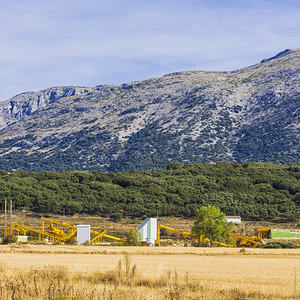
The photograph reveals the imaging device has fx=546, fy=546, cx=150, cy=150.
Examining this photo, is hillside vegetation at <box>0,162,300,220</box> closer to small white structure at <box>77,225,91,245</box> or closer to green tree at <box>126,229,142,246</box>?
green tree at <box>126,229,142,246</box>

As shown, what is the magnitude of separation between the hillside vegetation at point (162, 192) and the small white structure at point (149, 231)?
26462 millimetres

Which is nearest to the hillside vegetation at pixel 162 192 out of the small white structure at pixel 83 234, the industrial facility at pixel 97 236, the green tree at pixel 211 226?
the industrial facility at pixel 97 236

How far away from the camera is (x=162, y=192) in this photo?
12000cm

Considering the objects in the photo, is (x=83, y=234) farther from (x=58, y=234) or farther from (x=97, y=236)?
(x=58, y=234)

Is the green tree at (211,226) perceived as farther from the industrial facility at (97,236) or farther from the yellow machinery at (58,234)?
the yellow machinery at (58,234)

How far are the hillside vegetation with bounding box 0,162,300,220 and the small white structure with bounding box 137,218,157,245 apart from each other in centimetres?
2646

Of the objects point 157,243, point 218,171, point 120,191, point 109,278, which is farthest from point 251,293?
point 218,171

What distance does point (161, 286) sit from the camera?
19.4 m

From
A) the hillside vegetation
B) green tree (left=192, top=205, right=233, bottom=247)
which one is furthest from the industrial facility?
the hillside vegetation

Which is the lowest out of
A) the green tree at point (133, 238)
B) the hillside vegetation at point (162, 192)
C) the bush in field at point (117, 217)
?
the green tree at point (133, 238)

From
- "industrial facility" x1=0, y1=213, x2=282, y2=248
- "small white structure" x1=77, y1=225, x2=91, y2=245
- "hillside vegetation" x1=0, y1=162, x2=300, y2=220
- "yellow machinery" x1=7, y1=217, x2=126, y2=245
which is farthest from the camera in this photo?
"hillside vegetation" x1=0, y1=162, x2=300, y2=220

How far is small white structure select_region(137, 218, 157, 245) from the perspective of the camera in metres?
77.0

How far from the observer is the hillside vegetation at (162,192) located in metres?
108

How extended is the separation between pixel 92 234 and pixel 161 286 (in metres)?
65.1
